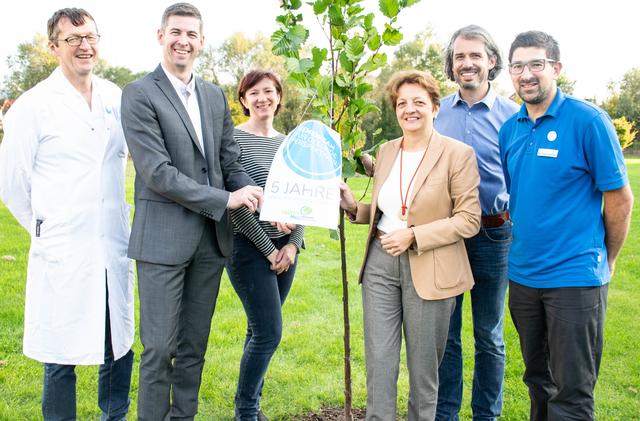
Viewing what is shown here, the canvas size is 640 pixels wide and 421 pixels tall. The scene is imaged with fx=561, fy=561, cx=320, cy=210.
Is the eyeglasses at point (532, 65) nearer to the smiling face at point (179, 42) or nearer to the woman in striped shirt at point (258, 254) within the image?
the woman in striped shirt at point (258, 254)

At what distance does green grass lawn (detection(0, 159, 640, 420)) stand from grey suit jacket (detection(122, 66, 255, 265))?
1585 millimetres

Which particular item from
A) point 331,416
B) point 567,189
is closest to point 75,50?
point 567,189

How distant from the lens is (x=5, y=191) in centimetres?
319

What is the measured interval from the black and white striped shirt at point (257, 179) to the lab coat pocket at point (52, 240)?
96 centimetres

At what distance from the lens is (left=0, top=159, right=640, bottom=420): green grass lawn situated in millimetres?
4078

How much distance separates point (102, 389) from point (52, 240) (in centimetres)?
111

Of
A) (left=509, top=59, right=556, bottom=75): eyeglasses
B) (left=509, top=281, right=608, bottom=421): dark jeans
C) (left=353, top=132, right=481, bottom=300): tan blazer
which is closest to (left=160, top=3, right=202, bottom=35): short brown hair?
(left=353, top=132, right=481, bottom=300): tan blazer

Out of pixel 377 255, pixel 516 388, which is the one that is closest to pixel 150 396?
pixel 377 255

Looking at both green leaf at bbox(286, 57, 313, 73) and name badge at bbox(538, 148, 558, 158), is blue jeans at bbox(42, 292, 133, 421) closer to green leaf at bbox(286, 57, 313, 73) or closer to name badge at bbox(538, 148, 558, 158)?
green leaf at bbox(286, 57, 313, 73)

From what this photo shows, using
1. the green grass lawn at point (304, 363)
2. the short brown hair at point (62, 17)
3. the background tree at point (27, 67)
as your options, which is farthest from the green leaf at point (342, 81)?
the background tree at point (27, 67)

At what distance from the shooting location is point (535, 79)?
286 cm

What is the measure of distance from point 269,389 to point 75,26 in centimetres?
289

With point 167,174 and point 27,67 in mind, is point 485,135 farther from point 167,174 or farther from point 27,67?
point 27,67

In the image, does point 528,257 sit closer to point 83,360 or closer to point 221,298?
point 83,360
